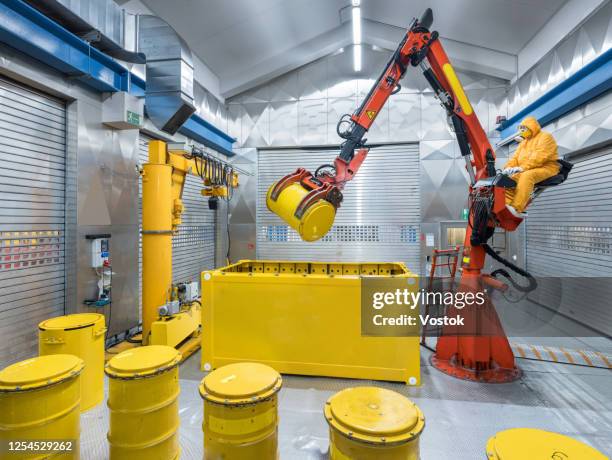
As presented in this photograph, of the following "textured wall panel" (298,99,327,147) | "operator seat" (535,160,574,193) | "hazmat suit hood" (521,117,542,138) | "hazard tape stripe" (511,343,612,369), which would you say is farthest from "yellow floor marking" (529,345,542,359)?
"textured wall panel" (298,99,327,147)

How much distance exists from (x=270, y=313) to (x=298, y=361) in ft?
2.06

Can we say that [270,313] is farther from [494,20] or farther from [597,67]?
[494,20]

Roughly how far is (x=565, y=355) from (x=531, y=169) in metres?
2.67

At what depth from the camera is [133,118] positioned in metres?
4.59

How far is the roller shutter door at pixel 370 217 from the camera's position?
7758mm

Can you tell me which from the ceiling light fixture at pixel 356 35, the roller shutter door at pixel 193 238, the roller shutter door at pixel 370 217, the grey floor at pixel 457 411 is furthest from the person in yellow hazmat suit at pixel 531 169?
the roller shutter door at pixel 193 238

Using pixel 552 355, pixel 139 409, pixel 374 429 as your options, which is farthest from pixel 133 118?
pixel 552 355

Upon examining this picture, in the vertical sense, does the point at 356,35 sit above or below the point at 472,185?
above

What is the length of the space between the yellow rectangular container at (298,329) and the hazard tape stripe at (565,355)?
6.68 ft

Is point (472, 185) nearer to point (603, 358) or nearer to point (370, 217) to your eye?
point (603, 358)

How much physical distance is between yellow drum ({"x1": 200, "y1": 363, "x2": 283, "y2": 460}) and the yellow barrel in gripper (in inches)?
63.2

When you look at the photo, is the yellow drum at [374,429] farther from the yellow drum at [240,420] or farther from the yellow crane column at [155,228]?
the yellow crane column at [155,228]

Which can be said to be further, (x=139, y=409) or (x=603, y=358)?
(x=603, y=358)

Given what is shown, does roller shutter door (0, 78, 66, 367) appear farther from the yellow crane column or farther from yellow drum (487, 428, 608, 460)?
yellow drum (487, 428, 608, 460)
